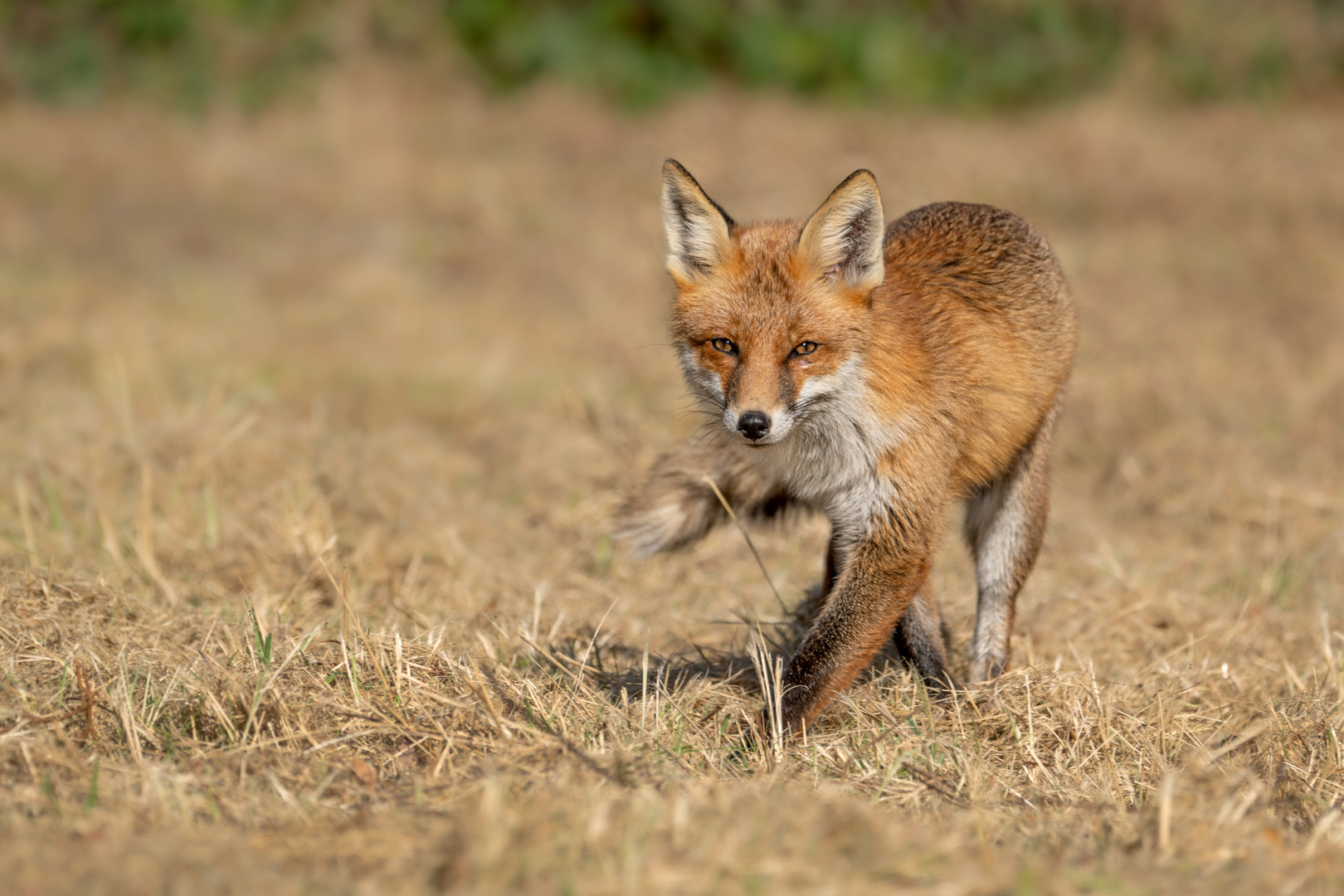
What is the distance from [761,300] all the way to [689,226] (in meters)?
0.44

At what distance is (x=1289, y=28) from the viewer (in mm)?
14977

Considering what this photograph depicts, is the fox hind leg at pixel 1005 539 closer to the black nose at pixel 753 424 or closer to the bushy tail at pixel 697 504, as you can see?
the bushy tail at pixel 697 504

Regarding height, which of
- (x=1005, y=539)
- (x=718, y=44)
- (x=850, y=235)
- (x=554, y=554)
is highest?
(x=718, y=44)

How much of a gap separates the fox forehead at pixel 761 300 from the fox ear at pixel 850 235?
7 centimetres

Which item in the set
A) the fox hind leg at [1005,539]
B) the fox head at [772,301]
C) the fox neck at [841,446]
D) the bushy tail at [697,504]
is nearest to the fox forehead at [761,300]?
the fox head at [772,301]

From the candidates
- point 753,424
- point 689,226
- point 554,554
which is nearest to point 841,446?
point 753,424

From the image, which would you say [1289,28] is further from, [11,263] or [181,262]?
[11,263]

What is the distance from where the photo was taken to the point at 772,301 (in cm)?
388

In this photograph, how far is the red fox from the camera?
3855mm

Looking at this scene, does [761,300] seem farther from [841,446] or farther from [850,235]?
[841,446]

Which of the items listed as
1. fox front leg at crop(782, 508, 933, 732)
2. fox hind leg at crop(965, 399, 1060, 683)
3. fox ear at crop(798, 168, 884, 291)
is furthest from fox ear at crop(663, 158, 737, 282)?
fox hind leg at crop(965, 399, 1060, 683)

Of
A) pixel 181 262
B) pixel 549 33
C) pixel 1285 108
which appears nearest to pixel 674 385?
pixel 181 262

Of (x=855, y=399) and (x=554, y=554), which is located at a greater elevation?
(x=855, y=399)

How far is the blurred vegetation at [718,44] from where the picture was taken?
44.9 ft
